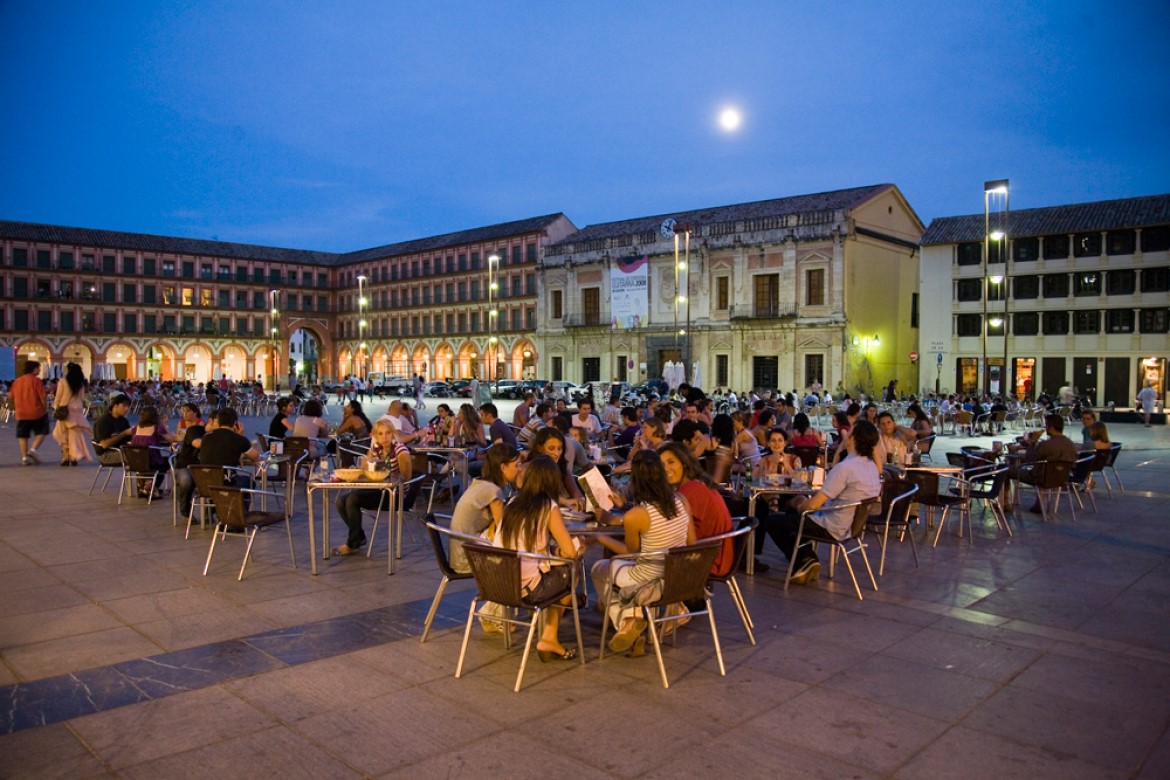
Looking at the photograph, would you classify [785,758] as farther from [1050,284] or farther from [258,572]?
[1050,284]

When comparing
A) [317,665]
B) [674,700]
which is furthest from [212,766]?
[674,700]

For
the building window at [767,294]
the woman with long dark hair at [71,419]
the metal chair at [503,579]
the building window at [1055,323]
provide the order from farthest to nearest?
the building window at [767,294], the building window at [1055,323], the woman with long dark hair at [71,419], the metal chair at [503,579]

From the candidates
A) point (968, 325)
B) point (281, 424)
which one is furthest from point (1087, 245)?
point (281, 424)

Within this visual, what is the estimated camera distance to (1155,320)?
116ft

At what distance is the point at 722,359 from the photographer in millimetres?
45312

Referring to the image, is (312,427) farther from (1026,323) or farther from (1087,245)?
(1087,245)

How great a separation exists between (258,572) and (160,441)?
4.30 metres

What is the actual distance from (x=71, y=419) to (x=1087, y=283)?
126 feet

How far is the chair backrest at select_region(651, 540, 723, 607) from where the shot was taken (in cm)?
439

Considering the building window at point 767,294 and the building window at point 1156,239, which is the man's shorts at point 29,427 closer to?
the building window at point 767,294

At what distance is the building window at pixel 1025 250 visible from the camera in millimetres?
38000

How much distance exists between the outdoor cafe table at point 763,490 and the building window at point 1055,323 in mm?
36086

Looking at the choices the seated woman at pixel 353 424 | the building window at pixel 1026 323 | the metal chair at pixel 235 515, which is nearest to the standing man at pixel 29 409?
the seated woman at pixel 353 424

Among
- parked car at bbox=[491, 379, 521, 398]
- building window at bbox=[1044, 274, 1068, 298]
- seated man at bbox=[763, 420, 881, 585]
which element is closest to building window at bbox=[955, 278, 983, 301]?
building window at bbox=[1044, 274, 1068, 298]
